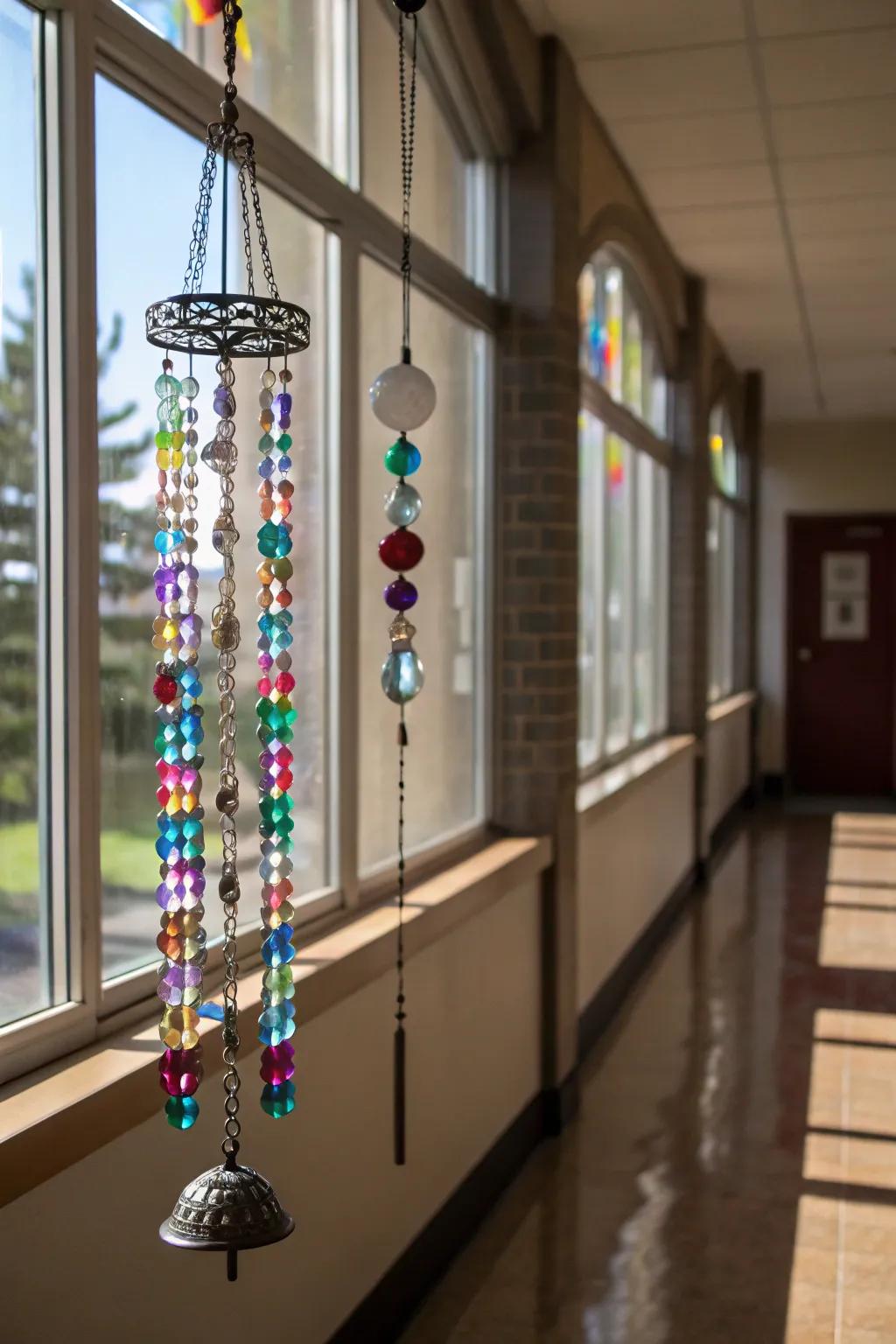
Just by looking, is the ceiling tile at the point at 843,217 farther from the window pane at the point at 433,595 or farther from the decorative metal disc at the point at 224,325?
the decorative metal disc at the point at 224,325

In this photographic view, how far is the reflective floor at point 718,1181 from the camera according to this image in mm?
3025

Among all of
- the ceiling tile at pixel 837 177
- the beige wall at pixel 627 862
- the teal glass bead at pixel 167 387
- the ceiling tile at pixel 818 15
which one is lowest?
the beige wall at pixel 627 862

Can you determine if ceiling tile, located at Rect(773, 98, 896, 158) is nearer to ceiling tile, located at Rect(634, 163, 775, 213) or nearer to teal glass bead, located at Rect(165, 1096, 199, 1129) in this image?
ceiling tile, located at Rect(634, 163, 775, 213)

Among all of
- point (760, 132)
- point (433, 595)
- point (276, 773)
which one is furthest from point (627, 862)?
point (276, 773)

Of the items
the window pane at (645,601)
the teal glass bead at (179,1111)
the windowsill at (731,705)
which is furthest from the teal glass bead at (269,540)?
the windowsill at (731,705)

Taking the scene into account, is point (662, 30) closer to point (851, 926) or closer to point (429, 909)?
point (429, 909)

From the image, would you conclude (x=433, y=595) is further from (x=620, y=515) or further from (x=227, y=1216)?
(x=620, y=515)

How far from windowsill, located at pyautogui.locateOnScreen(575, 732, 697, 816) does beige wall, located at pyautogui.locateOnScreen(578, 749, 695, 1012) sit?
20 millimetres

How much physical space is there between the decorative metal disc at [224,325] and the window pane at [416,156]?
1641mm

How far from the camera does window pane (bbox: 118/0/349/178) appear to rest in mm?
2348

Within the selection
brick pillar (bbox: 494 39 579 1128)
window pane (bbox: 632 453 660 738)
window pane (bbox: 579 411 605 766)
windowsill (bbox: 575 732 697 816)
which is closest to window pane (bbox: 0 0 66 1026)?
brick pillar (bbox: 494 39 579 1128)

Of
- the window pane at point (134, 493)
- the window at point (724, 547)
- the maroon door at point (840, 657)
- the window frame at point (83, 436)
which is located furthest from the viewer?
the maroon door at point (840, 657)

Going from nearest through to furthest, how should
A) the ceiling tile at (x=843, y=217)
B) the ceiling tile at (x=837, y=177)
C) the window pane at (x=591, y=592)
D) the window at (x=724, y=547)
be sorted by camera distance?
the ceiling tile at (x=837, y=177), the window pane at (x=591, y=592), the ceiling tile at (x=843, y=217), the window at (x=724, y=547)

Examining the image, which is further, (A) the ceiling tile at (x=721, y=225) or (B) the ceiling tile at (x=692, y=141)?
(A) the ceiling tile at (x=721, y=225)
